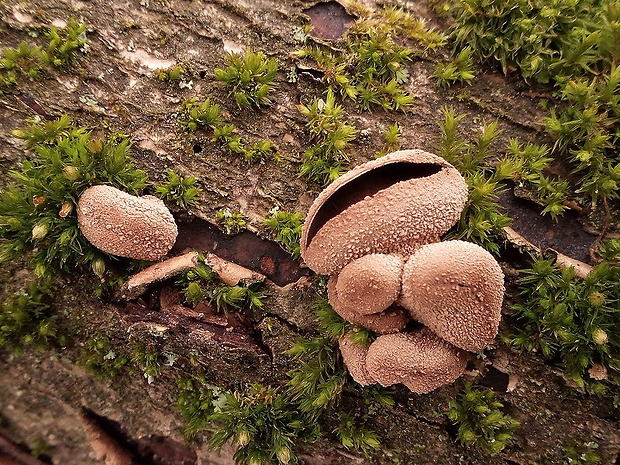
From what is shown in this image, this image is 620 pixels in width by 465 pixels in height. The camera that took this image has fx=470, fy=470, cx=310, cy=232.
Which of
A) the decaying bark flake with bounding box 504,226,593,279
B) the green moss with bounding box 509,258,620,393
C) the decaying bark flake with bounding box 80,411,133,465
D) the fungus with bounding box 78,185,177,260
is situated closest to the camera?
the green moss with bounding box 509,258,620,393

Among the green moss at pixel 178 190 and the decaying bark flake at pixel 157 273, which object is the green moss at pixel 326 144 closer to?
the green moss at pixel 178 190

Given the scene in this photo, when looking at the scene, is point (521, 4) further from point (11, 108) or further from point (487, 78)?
point (11, 108)

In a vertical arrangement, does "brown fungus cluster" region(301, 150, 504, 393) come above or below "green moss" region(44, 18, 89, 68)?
below

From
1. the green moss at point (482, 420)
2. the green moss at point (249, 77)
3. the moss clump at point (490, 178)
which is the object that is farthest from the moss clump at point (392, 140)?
the green moss at point (482, 420)

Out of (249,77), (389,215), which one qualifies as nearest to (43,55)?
(249,77)

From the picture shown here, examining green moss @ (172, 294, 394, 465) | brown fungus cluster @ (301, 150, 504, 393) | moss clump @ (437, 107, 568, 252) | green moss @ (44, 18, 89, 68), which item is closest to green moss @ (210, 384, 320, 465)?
green moss @ (172, 294, 394, 465)

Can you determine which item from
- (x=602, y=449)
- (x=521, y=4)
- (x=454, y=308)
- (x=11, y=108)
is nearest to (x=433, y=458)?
(x=602, y=449)

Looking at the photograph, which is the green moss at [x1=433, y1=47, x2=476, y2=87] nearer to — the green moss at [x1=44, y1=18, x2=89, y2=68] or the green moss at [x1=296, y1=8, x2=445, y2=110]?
the green moss at [x1=296, y1=8, x2=445, y2=110]
